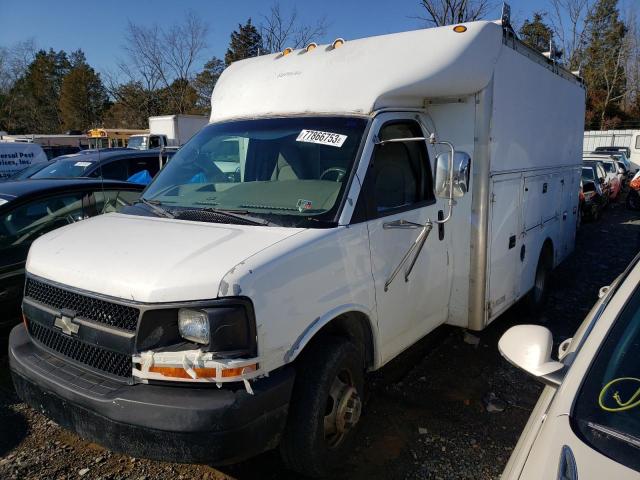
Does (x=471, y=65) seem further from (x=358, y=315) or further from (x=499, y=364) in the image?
(x=499, y=364)

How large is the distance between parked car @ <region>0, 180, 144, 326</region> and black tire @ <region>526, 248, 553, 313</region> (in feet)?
15.7

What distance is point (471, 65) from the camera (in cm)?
364

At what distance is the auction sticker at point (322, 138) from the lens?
324 cm

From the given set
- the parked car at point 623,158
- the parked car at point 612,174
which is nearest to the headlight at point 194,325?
the parked car at point 612,174

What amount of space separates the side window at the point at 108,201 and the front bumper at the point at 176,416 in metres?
3.33

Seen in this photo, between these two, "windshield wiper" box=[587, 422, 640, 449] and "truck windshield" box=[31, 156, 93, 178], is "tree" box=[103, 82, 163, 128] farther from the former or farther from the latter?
"windshield wiper" box=[587, 422, 640, 449]

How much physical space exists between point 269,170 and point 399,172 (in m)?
0.94

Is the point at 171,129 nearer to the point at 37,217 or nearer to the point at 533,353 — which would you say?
the point at 37,217

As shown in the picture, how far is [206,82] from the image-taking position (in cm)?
4525

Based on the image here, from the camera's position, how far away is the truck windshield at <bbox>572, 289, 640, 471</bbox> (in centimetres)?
156

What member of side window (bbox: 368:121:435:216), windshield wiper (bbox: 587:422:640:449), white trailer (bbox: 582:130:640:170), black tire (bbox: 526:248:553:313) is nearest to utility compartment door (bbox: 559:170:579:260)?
black tire (bbox: 526:248:553:313)

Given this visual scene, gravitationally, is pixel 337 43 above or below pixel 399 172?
above

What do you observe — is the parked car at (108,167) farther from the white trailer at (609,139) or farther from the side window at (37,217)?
the white trailer at (609,139)

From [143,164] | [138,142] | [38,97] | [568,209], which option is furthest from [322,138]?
[38,97]
